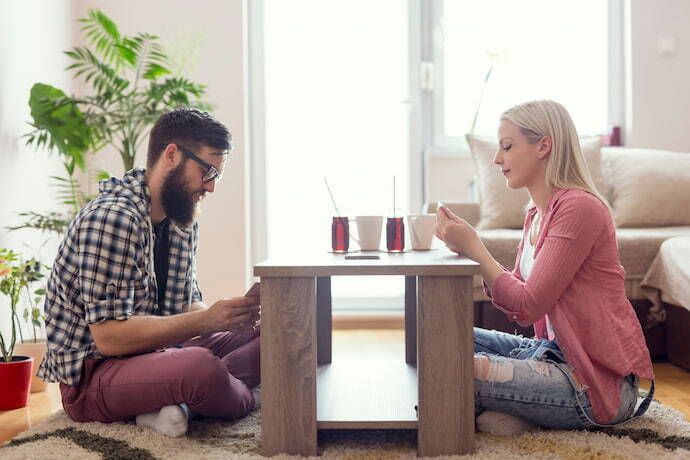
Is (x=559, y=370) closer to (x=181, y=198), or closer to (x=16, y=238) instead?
(x=181, y=198)

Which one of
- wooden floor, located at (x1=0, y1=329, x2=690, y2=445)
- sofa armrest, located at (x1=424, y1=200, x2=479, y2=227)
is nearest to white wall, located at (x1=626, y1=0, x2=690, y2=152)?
sofa armrest, located at (x1=424, y1=200, x2=479, y2=227)

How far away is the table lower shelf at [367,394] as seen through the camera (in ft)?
5.48

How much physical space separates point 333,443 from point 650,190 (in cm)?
227

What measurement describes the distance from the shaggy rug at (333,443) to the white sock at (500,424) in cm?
2

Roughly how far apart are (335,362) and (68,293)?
33.4 inches

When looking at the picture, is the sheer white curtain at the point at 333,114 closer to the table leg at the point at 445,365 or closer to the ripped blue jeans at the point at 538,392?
the ripped blue jeans at the point at 538,392

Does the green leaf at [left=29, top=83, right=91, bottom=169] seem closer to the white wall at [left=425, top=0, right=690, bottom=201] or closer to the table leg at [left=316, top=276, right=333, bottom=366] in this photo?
the table leg at [left=316, top=276, right=333, bottom=366]

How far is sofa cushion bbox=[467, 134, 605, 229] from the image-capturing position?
11.3 ft

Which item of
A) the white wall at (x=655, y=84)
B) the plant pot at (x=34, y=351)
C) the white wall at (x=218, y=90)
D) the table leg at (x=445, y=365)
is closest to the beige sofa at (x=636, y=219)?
the white wall at (x=655, y=84)

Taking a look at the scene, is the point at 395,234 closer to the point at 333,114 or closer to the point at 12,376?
the point at 12,376

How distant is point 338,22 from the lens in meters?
4.35

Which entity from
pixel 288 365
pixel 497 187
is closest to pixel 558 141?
pixel 288 365

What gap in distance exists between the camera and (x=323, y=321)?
2305 mm

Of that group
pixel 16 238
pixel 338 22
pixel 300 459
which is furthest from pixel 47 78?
pixel 300 459
